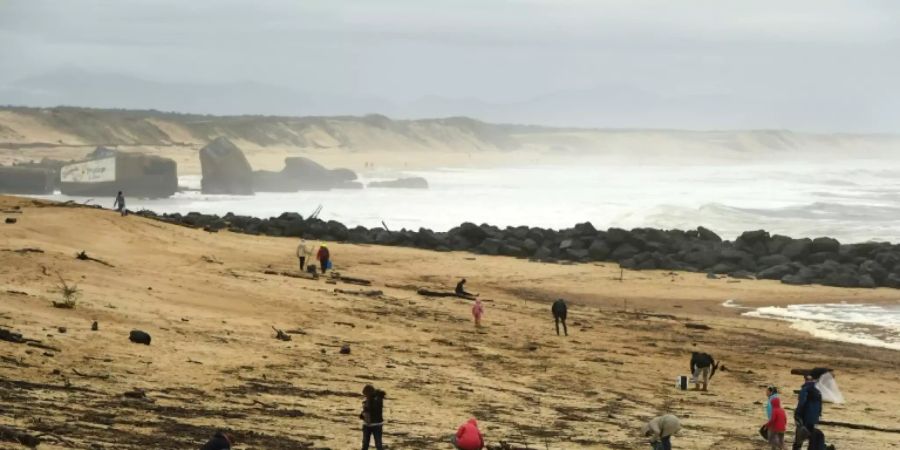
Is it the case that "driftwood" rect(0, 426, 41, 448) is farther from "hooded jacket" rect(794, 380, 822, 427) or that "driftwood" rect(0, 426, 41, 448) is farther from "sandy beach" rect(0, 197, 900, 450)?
"hooded jacket" rect(794, 380, 822, 427)

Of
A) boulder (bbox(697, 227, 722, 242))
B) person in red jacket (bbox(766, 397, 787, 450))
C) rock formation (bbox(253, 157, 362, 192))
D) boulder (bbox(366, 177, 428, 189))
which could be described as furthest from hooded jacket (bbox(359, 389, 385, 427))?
boulder (bbox(366, 177, 428, 189))

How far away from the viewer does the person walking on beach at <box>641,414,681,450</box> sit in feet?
40.1

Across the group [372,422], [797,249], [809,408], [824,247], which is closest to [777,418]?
[809,408]

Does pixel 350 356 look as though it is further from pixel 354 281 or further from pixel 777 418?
pixel 354 281

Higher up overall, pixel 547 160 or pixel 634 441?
pixel 547 160

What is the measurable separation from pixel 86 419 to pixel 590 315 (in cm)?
1600

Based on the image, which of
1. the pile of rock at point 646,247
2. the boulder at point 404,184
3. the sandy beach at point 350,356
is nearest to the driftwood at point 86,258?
the sandy beach at point 350,356

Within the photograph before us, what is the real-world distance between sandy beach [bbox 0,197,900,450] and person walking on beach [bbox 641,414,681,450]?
105 cm

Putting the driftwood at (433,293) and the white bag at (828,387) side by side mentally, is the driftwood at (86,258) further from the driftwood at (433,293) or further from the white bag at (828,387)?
the white bag at (828,387)

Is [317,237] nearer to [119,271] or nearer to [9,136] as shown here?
[119,271]

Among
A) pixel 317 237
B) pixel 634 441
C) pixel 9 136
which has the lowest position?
pixel 634 441

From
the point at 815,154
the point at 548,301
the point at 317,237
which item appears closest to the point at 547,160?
the point at 815,154

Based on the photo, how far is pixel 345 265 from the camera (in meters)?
32.2

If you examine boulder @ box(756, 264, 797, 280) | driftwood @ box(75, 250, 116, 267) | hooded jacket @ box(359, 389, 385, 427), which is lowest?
hooded jacket @ box(359, 389, 385, 427)
